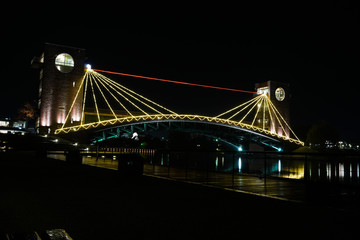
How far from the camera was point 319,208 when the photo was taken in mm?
6844

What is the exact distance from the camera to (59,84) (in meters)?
58.2

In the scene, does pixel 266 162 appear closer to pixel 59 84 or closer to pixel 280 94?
pixel 59 84

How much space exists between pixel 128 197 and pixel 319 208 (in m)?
4.21

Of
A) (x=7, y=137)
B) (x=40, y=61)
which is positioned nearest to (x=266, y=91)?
(x=40, y=61)

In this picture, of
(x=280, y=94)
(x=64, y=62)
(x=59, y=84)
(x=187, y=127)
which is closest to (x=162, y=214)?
Answer: (x=59, y=84)

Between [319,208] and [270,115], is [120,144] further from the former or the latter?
[319,208]

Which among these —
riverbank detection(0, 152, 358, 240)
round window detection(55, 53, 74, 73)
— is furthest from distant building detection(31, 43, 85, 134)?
riverbank detection(0, 152, 358, 240)

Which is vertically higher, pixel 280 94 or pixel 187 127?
pixel 280 94

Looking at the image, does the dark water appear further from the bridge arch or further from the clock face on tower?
the clock face on tower

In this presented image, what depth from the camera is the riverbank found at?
492 cm

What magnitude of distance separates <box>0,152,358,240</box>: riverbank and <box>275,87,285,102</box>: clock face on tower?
92.9 m

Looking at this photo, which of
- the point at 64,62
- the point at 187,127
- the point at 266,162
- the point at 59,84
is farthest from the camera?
the point at 187,127

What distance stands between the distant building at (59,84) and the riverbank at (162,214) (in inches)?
1962

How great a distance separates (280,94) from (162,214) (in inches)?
3847
